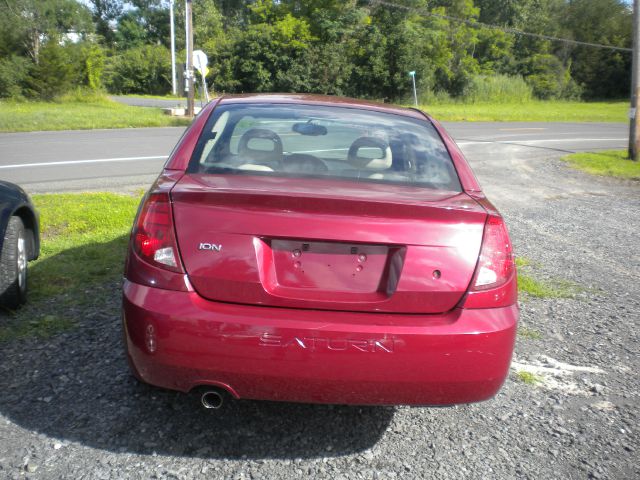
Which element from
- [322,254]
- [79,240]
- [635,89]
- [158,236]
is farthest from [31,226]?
[635,89]

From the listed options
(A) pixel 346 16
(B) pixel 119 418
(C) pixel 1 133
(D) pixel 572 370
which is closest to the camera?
(B) pixel 119 418

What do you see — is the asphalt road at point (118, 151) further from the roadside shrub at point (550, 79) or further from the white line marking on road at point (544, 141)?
the roadside shrub at point (550, 79)

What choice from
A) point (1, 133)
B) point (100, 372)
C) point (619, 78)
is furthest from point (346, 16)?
point (100, 372)

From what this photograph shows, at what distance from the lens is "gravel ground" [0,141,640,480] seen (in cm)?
268

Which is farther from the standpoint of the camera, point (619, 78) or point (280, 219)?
point (619, 78)

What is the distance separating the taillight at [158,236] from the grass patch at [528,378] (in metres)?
2.21

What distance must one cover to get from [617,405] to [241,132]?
258cm

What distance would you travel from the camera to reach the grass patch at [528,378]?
360 centimetres

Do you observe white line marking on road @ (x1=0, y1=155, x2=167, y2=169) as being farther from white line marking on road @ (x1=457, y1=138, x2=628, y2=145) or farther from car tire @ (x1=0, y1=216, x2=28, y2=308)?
white line marking on road @ (x1=457, y1=138, x2=628, y2=145)

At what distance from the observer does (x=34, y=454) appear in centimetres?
266

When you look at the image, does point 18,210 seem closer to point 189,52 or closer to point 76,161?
point 76,161

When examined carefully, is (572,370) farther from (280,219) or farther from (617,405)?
(280,219)

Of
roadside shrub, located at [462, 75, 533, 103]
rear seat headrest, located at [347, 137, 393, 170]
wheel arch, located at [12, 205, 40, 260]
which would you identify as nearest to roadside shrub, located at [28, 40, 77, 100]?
roadside shrub, located at [462, 75, 533, 103]

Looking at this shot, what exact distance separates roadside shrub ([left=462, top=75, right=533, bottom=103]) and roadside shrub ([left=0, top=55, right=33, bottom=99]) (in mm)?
30064
